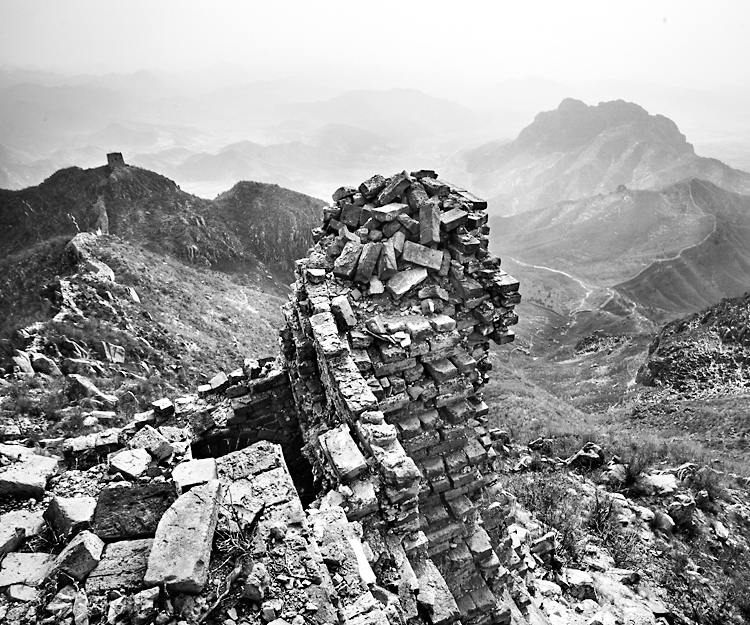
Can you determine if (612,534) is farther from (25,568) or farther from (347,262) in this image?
(25,568)

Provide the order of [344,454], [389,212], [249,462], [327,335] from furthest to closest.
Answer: [389,212] → [327,335] → [344,454] → [249,462]

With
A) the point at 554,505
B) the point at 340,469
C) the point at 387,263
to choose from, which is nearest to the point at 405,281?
the point at 387,263

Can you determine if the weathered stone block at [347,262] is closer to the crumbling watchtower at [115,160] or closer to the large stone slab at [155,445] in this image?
the large stone slab at [155,445]

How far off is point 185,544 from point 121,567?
0.72m

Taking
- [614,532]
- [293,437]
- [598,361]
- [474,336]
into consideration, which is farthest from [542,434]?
[598,361]

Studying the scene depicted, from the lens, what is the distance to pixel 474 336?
961 centimetres

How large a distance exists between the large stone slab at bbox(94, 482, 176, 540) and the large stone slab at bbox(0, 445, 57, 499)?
1.58m

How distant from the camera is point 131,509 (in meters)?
4.41

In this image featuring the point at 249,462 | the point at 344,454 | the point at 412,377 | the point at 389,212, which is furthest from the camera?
the point at 389,212

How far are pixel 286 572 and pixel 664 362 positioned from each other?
1327 inches

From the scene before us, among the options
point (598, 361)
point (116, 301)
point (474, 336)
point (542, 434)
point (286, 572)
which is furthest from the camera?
point (598, 361)

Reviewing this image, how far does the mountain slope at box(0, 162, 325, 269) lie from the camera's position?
4425 centimetres

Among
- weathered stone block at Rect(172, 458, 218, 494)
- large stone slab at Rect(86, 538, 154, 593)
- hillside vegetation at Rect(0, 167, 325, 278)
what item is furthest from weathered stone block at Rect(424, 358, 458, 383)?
hillside vegetation at Rect(0, 167, 325, 278)

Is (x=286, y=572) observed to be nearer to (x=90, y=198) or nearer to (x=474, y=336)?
(x=474, y=336)
